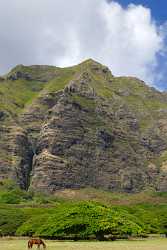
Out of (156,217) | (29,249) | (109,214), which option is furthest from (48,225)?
(156,217)

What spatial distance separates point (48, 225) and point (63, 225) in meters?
5.37

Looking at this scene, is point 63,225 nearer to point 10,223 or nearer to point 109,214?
point 109,214

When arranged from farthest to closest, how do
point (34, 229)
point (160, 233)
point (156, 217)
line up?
1. point (156, 217)
2. point (160, 233)
3. point (34, 229)

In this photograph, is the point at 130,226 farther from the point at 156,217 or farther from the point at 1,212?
the point at 1,212

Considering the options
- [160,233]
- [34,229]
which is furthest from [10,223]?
[160,233]

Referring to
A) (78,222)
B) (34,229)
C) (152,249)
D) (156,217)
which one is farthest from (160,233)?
(152,249)

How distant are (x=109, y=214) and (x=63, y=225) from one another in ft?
30.7

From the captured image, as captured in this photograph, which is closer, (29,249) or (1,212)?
(29,249)

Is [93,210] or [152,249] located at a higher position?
[93,210]

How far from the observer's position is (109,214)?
10431 centimetres

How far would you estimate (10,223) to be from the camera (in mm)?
149250

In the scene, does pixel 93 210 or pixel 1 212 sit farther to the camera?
pixel 1 212

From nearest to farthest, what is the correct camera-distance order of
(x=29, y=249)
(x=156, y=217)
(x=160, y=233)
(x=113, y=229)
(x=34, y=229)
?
1. (x=29, y=249)
2. (x=113, y=229)
3. (x=34, y=229)
4. (x=160, y=233)
5. (x=156, y=217)

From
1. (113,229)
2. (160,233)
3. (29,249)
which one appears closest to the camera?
(29,249)
